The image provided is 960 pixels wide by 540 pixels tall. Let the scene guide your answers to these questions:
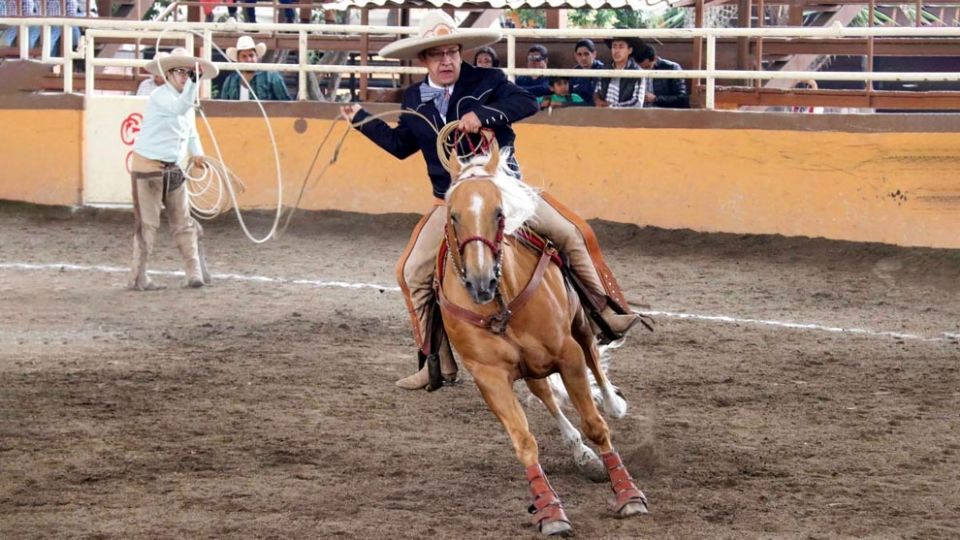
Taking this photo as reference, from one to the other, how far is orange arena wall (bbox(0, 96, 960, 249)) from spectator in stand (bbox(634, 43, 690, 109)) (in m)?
0.43

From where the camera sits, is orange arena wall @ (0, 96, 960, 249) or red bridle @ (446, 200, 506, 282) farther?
orange arena wall @ (0, 96, 960, 249)

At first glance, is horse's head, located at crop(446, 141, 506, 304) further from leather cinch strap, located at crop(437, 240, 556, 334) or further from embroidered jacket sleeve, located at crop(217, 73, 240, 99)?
embroidered jacket sleeve, located at crop(217, 73, 240, 99)

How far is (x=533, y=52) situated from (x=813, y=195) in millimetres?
3375

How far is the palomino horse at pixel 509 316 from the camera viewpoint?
502cm

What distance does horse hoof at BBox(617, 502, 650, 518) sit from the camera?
17.3 ft

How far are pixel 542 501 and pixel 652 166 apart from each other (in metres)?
8.06

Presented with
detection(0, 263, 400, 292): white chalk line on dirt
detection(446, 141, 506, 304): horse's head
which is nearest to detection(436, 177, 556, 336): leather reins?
detection(446, 141, 506, 304): horse's head

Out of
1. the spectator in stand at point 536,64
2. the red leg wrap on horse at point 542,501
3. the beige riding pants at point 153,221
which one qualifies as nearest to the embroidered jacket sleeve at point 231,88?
the spectator in stand at point 536,64

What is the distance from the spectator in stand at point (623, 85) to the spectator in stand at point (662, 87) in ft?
0.26

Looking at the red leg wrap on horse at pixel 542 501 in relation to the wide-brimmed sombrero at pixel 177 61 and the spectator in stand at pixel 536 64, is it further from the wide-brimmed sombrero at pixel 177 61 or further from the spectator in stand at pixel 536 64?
the spectator in stand at pixel 536 64

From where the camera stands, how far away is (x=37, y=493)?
553 cm

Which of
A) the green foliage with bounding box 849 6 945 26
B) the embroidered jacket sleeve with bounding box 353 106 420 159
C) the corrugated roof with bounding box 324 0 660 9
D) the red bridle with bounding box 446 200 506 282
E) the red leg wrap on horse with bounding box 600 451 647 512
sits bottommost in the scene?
the red leg wrap on horse with bounding box 600 451 647 512

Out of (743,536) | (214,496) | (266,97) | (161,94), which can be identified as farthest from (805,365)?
(266,97)

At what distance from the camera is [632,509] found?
526 cm
